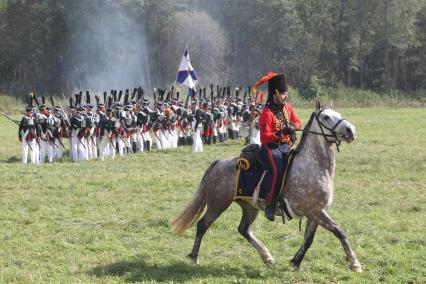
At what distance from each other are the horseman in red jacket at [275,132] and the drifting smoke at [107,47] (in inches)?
2039

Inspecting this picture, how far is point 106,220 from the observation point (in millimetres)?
12102

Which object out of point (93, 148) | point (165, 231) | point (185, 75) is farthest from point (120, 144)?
point (165, 231)

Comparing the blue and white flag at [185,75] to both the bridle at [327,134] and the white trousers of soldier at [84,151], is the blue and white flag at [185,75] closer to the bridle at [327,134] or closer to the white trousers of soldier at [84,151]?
the white trousers of soldier at [84,151]

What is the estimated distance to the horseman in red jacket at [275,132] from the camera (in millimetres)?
8734

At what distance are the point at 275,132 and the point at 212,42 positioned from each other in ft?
175

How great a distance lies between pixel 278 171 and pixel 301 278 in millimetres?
1347

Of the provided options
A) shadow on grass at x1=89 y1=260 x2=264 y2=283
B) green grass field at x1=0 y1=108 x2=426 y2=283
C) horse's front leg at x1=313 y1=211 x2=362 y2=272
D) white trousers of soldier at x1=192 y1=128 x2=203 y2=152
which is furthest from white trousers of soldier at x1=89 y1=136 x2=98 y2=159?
horse's front leg at x1=313 y1=211 x2=362 y2=272

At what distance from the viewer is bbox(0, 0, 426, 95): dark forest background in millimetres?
60531

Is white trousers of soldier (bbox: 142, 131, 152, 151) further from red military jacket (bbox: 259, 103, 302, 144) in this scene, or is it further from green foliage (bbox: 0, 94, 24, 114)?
green foliage (bbox: 0, 94, 24, 114)

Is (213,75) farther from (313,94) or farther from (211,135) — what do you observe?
(211,135)

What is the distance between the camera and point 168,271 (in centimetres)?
888

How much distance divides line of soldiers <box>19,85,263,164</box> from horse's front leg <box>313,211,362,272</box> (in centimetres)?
1460

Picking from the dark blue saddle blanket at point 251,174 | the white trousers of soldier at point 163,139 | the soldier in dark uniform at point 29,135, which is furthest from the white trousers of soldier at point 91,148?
the dark blue saddle blanket at point 251,174

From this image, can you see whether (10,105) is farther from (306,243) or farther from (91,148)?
A: (306,243)
